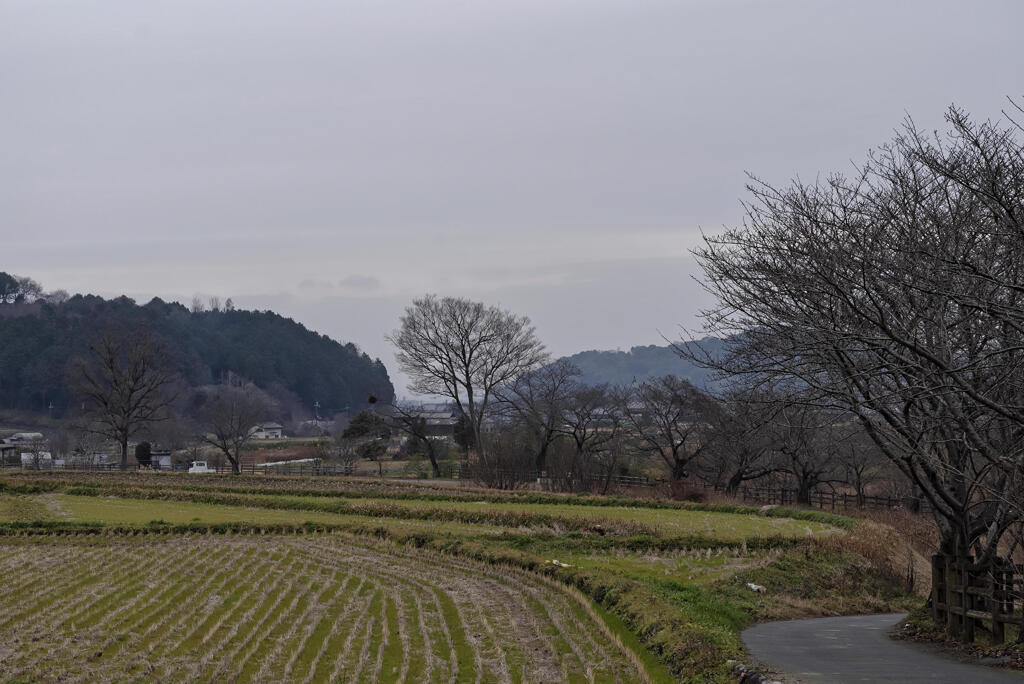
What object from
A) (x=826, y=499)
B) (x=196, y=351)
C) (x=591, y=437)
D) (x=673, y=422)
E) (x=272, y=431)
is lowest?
(x=826, y=499)

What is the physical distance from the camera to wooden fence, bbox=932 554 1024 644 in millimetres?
13062

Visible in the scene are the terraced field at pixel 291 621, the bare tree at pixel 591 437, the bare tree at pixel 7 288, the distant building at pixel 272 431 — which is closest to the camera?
the terraced field at pixel 291 621

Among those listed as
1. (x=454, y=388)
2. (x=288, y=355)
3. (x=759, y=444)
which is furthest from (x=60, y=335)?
(x=759, y=444)

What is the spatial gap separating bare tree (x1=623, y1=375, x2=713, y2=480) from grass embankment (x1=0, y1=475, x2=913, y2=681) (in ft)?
39.3

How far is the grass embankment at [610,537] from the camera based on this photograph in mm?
16266

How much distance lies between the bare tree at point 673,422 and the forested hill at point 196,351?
82608mm

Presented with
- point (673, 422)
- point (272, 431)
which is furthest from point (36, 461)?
point (272, 431)

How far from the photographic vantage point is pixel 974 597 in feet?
45.3

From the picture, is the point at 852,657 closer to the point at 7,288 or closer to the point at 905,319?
the point at 905,319

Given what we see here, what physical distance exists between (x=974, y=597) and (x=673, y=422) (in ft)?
136

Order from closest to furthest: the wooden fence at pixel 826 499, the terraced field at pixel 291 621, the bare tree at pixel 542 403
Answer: the terraced field at pixel 291 621 → the wooden fence at pixel 826 499 → the bare tree at pixel 542 403

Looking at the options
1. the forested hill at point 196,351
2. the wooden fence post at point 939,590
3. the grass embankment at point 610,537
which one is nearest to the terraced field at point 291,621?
the grass embankment at point 610,537

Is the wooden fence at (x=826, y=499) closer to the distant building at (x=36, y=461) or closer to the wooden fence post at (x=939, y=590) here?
the wooden fence post at (x=939, y=590)

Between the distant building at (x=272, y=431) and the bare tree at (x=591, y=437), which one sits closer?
the bare tree at (x=591, y=437)
